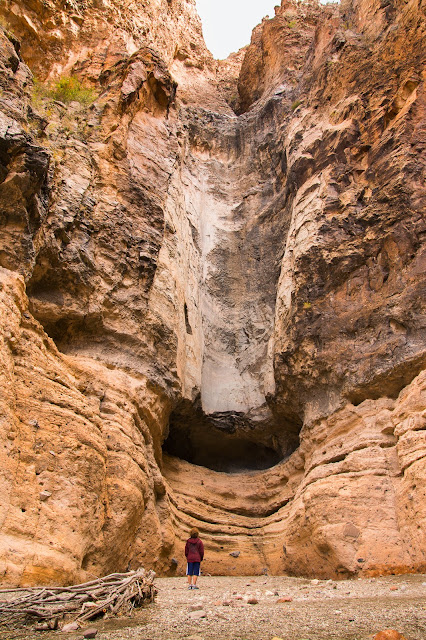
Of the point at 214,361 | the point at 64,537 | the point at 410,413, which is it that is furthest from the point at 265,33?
the point at 64,537

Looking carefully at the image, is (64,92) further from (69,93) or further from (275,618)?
(275,618)

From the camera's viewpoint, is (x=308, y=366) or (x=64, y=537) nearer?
(x=64, y=537)

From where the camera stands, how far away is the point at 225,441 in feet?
45.5

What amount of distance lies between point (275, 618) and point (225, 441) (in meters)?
10.1

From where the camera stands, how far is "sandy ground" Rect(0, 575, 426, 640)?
316 cm

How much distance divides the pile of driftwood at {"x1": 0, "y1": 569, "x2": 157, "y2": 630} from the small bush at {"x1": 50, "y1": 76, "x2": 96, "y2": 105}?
41.2 ft

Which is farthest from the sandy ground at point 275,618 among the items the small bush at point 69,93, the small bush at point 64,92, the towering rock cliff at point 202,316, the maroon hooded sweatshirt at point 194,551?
the small bush at point 69,93

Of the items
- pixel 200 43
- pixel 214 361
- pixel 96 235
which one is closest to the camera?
pixel 96 235

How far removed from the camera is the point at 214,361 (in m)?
15.0

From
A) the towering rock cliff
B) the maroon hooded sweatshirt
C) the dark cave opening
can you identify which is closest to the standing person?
the maroon hooded sweatshirt

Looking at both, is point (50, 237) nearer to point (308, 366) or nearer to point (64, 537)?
point (64, 537)

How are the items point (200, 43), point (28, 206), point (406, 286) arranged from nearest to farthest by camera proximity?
point (28, 206) < point (406, 286) < point (200, 43)

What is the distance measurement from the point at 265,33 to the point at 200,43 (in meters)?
5.20

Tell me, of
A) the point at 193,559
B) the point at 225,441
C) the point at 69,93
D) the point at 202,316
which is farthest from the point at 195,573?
the point at 69,93
